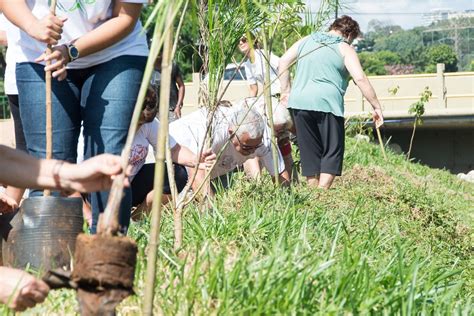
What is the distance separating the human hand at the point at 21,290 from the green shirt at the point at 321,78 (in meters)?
6.08

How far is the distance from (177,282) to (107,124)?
3.78 ft

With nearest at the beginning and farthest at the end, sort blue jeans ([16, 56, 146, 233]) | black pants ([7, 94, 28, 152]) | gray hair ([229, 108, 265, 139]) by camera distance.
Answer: blue jeans ([16, 56, 146, 233]) < black pants ([7, 94, 28, 152]) < gray hair ([229, 108, 265, 139])

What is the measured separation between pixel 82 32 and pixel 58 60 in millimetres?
284

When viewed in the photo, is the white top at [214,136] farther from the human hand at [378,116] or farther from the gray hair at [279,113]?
the human hand at [378,116]

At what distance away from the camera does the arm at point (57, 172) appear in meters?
3.08

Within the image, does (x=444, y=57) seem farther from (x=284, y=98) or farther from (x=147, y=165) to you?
(x=147, y=165)

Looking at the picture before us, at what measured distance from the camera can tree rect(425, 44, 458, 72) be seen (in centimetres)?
8031

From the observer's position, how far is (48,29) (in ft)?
15.4

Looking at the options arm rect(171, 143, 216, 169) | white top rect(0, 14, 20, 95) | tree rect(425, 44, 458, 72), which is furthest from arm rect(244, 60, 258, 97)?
tree rect(425, 44, 458, 72)

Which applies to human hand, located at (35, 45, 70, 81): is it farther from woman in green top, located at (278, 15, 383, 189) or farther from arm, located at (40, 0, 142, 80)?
woman in green top, located at (278, 15, 383, 189)

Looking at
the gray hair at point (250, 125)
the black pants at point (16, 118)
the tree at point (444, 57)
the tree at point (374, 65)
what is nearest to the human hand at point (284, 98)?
the gray hair at point (250, 125)

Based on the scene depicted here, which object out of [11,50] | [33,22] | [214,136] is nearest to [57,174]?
[33,22]

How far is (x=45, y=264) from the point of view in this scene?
449cm

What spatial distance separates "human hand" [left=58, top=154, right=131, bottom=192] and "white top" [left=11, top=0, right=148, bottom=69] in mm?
1720
